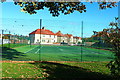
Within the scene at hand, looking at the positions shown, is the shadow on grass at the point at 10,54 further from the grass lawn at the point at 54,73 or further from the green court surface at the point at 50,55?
the grass lawn at the point at 54,73

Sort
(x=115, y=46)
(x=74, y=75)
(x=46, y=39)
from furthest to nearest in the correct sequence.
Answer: (x=46, y=39) → (x=74, y=75) → (x=115, y=46)

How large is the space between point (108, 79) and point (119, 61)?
1.34 meters

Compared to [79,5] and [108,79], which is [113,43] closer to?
[108,79]

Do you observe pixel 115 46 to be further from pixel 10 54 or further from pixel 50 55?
pixel 10 54

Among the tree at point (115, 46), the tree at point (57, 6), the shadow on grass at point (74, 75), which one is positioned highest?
the tree at point (57, 6)

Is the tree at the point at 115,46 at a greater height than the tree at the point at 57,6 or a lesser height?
lesser

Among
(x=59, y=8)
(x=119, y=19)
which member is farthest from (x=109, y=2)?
(x=119, y=19)

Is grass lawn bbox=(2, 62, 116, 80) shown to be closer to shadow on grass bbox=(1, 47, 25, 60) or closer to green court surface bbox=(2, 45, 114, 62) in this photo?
green court surface bbox=(2, 45, 114, 62)

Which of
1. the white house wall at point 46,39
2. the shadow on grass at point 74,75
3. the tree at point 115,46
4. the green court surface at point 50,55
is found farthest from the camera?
the white house wall at point 46,39

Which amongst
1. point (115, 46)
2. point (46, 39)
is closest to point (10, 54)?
point (46, 39)

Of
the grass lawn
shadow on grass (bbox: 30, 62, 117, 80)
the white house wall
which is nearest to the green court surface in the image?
the white house wall

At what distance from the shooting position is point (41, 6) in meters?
Answer: 6.62

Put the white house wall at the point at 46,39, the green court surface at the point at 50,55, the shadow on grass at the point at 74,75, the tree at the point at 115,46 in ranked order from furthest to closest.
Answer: the white house wall at the point at 46,39
the green court surface at the point at 50,55
the shadow on grass at the point at 74,75
the tree at the point at 115,46

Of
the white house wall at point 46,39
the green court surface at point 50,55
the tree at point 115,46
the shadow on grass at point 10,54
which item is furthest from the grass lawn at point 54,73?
the white house wall at point 46,39
